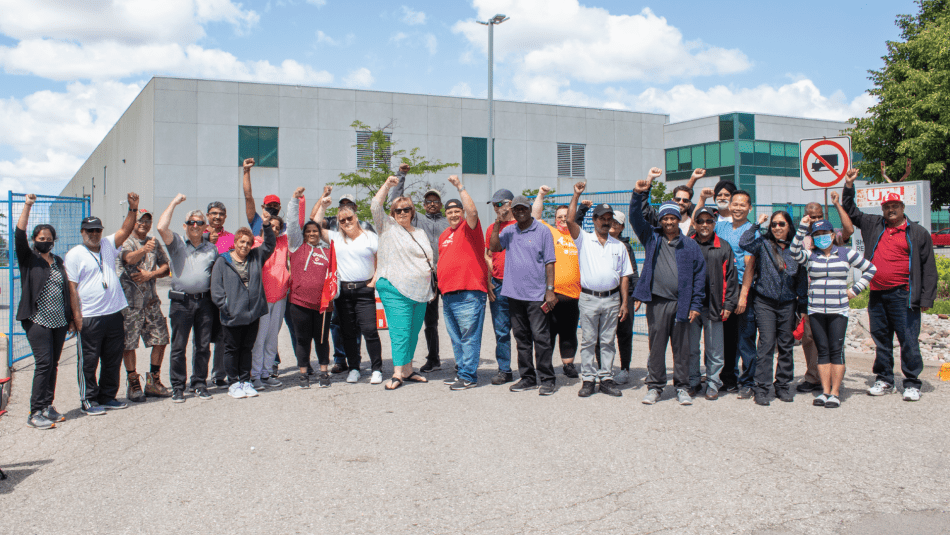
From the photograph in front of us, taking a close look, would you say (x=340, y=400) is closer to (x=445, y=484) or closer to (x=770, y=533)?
(x=445, y=484)

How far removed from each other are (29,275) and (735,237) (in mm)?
6475

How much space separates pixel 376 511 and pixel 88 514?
165 centimetres

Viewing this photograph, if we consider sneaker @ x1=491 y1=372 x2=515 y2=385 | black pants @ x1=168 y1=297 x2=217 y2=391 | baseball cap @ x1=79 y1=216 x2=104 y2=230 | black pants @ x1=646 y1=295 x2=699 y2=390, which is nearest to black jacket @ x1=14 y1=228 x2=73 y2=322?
baseball cap @ x1=79 y1=216 x2=104 y2=230

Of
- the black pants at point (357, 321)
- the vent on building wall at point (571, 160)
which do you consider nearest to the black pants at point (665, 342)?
the black pants at point (357, 321)

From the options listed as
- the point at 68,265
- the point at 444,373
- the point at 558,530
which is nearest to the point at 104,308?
the point at 68,265

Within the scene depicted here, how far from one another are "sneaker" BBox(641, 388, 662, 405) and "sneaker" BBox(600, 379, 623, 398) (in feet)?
0.98

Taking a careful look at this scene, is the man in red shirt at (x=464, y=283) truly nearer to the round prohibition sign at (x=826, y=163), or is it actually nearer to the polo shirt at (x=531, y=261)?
the polo shirt at (x=531, y=261)

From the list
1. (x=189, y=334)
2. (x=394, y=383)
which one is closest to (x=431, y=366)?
(x=394, y=383)

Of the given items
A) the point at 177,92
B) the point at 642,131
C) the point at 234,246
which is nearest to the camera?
the point at 234,246

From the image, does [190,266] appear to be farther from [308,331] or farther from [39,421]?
[39,421]

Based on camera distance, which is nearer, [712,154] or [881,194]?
[881,194]

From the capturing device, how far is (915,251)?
257 inches

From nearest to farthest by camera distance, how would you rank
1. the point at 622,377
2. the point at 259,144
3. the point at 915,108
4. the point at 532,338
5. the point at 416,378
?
the point at 532,338, the point at 622,377, the point at 416,378, the point at 915,108, the point at 259,144

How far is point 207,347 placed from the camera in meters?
6.98
